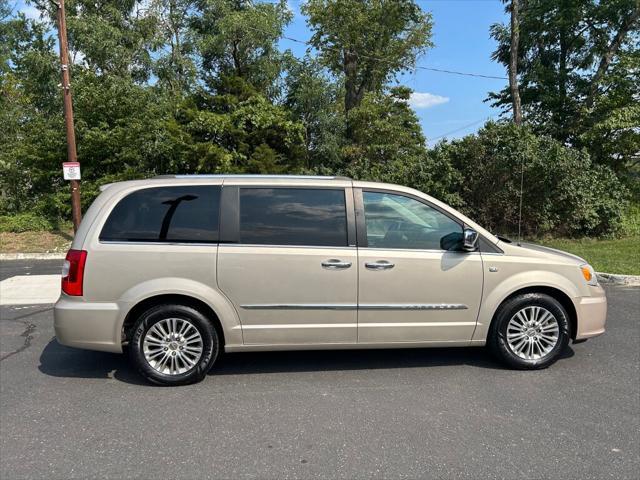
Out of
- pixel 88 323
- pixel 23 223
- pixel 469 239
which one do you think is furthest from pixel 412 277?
pixel 23 223

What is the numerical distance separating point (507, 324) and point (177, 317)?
9.60 ft

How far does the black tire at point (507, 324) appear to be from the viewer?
4.38 meters

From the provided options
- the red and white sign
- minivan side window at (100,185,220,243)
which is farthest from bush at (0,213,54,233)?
minivan side window at (100,185,220,243)

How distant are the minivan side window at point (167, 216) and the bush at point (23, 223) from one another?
1411 centimetres

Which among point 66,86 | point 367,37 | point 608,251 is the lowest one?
point 608,251

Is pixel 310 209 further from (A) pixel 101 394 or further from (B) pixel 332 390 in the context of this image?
(A) pixel 101 394

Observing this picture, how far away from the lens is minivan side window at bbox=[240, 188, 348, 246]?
419cm

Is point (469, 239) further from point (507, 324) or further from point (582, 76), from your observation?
point (582, 76)

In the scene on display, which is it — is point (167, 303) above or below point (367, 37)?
below

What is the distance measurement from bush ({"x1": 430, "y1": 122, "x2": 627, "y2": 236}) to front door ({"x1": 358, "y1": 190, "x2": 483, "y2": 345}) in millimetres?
9606

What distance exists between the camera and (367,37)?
2270cm

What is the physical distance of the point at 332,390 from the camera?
404cm

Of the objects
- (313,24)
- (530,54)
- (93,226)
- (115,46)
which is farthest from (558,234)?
(115,46)

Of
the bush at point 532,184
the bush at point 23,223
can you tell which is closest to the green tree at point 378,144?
the bush at point 532,184
